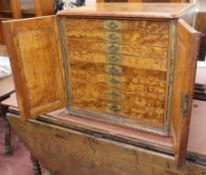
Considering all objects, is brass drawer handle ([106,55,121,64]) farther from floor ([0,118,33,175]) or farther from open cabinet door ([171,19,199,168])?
floor ([0,118,33,175])

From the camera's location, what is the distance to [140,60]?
101 cm

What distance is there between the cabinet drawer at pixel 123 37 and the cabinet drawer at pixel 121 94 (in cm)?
20

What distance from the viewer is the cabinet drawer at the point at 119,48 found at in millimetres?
966

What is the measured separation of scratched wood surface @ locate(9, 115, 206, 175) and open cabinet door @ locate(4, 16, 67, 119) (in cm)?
15

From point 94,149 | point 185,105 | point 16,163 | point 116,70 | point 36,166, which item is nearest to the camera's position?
point 185,105

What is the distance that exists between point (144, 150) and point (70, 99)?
1.46ft

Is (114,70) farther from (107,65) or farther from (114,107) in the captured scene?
(114,107)

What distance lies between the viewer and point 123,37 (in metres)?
1.01

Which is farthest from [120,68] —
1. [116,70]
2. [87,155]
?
[87,155]

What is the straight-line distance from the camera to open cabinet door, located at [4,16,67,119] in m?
1.07

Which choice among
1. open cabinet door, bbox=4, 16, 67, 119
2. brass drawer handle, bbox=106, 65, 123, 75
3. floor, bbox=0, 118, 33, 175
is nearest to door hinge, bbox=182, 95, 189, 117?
brass drawer handle, bbox=106, 65, 123, 75

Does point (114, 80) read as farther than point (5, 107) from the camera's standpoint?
No

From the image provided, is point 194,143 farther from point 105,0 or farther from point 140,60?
point 105,0

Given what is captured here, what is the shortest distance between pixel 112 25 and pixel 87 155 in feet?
2.08
